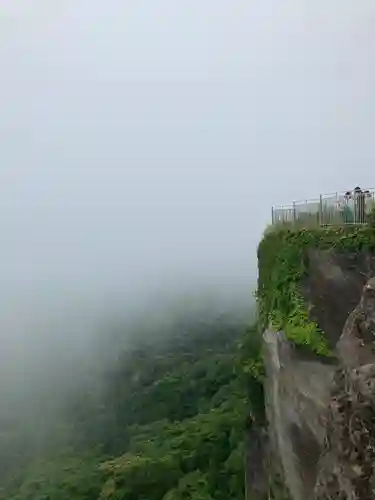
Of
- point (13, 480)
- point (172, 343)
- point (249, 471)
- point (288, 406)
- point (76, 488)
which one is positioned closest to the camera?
point (288, 406)

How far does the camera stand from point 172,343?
6756 centimetres

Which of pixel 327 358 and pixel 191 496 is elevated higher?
pixel 327 358

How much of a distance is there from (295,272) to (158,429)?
28876 millimetres

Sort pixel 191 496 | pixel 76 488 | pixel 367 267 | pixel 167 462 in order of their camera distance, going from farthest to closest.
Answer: pixel 76 488
pixel 167 462
pixel 191 496
pixel 367 267

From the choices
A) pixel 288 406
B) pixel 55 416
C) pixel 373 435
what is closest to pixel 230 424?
pixel 288 406

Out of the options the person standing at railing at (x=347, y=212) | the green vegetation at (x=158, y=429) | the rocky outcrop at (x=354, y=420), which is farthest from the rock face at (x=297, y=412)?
the green vegetation at (x=158, y=429)

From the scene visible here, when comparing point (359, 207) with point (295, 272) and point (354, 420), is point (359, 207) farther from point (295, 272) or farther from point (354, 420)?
point (354, 420)

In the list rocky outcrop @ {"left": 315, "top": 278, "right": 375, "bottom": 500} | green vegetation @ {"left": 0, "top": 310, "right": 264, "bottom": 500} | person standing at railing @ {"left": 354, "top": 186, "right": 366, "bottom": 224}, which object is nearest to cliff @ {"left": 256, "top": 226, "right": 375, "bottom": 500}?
rocky outcrop @ {"left": 315, "top": 278, "right": 375, "bottom": 500}

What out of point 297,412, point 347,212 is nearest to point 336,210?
point 347,212

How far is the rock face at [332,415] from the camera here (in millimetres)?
9117

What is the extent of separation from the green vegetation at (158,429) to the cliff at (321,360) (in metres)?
4.23

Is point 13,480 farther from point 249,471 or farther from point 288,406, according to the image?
point 288,406

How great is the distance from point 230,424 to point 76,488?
8.80 m

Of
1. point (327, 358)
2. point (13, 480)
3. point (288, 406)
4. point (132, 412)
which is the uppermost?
point (327, 358)
